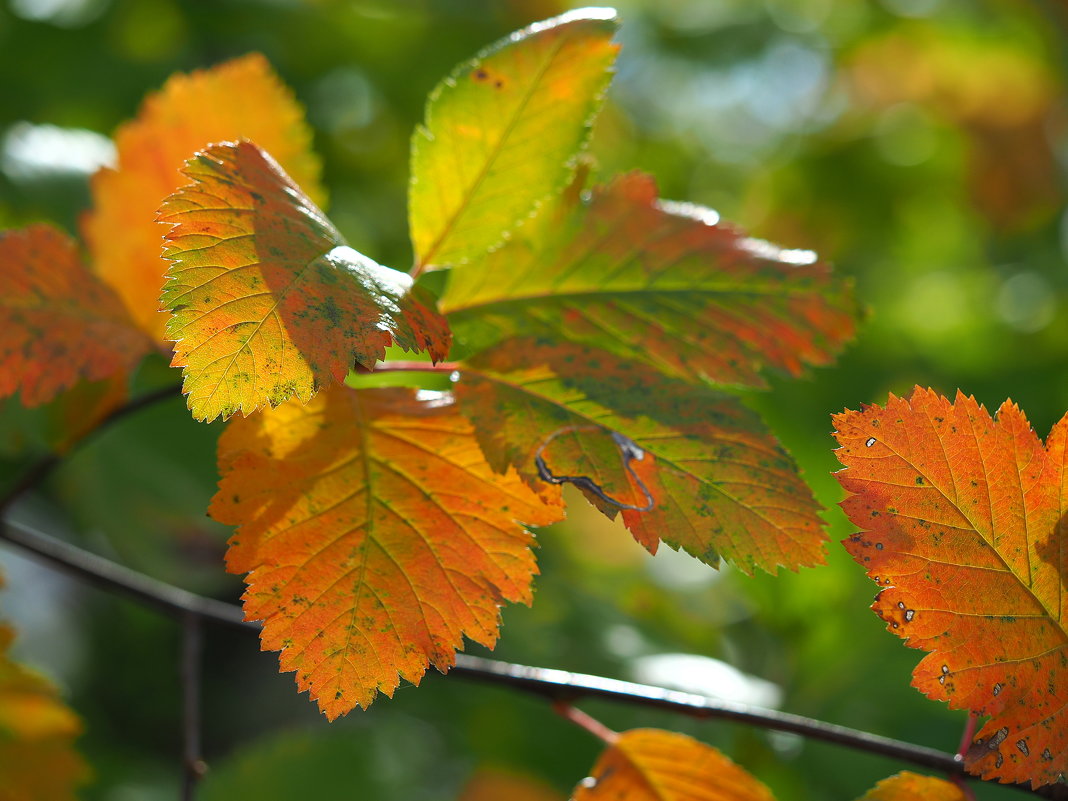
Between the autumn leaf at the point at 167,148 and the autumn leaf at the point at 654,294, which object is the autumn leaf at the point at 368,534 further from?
the autumn leaf at the point at 167,148

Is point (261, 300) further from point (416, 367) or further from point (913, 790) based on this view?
point (913, 790)

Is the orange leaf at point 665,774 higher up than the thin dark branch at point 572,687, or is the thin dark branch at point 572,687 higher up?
the thin dark branch at point 572,687

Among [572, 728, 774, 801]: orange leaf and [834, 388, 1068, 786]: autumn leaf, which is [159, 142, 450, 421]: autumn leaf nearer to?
[834, 388, 1068, 786]: autumn leaf

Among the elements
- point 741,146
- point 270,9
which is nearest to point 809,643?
point 270,9

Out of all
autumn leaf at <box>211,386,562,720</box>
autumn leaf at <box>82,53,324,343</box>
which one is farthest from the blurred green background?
autumn leaf at <box>211,386,562,720</box>

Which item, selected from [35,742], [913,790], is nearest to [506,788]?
[35,742]

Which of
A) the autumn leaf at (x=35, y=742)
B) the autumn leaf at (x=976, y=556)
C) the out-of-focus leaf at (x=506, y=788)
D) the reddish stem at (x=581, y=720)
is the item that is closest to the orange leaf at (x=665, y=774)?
the reddish stem at (x=581, y=720)

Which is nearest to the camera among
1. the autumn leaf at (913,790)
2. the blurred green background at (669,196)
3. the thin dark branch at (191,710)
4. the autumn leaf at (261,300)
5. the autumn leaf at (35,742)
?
the autumn leaf at (261,300)
